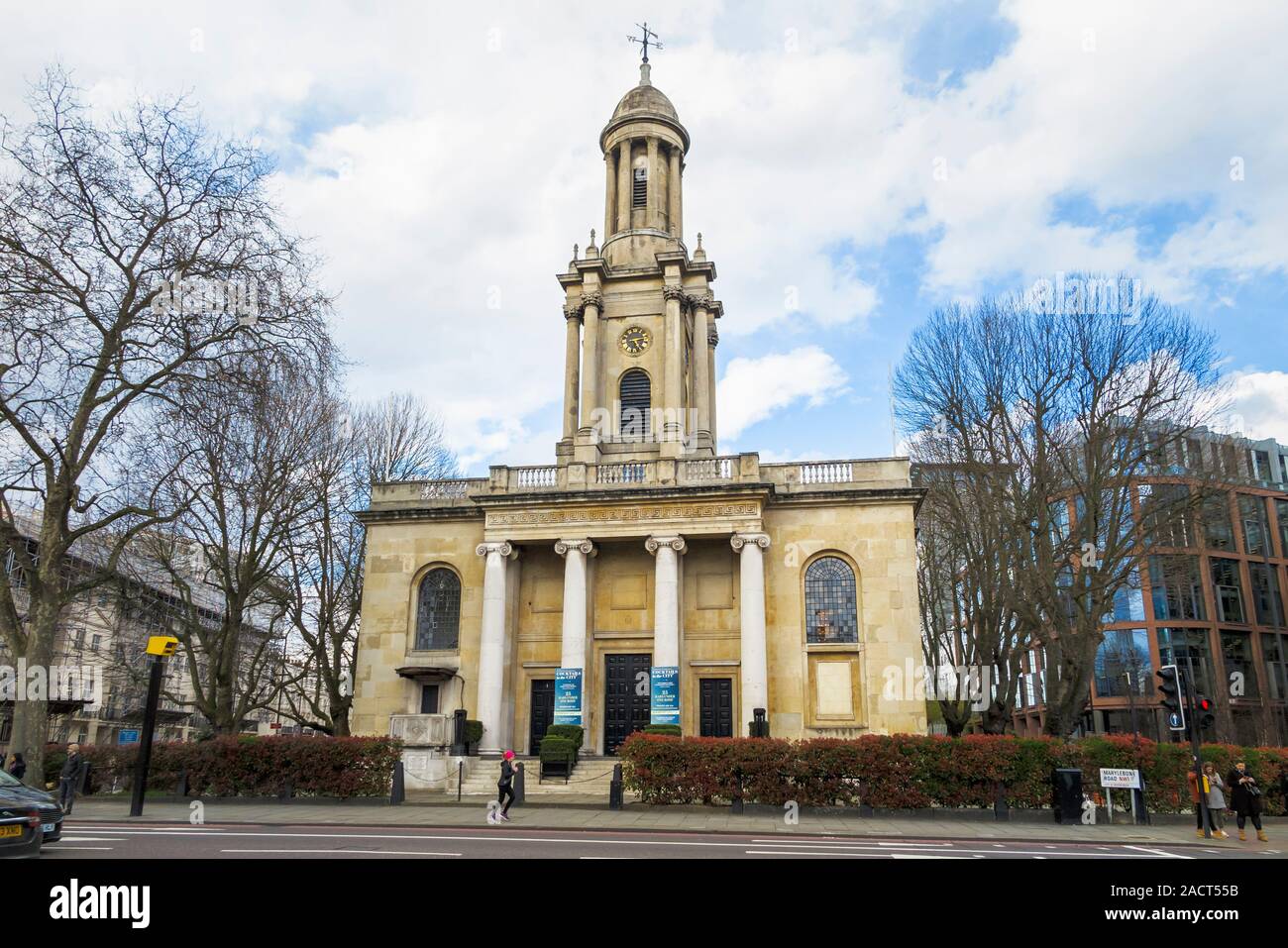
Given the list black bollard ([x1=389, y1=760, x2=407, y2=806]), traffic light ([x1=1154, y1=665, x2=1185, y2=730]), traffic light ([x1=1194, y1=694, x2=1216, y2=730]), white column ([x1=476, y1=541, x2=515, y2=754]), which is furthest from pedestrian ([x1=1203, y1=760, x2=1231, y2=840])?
white column ([x1=476, y1=541, x2=515, y2=754])

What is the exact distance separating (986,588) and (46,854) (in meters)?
27.1

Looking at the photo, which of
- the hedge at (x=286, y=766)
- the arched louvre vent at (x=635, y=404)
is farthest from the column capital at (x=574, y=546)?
the hedge at (x=286, y=766)

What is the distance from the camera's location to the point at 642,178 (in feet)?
138

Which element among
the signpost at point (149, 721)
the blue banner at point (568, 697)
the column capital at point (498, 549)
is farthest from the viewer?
the column capital at point (498, 549)

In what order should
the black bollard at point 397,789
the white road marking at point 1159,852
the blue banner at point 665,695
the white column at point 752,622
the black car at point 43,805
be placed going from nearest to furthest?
the black car at point 43,805, the white road marking at point 1159,852, the black bollard at point 397,789, the blue banner at point 665,695, the white column at point 752,622

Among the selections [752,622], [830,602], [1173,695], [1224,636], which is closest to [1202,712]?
[1173,695]

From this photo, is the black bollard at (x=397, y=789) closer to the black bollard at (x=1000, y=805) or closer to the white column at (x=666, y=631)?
the white column at (x=666, y=631)

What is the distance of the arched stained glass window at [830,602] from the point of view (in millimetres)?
31641

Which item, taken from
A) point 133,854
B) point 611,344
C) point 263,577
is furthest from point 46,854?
point 611,344

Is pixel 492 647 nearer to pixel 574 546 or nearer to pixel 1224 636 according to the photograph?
pixel 574 546

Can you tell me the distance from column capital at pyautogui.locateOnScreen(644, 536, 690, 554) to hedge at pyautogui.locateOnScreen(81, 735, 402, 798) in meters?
11.2

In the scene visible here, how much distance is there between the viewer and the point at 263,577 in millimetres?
30359

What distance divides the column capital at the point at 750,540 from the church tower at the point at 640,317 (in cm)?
599

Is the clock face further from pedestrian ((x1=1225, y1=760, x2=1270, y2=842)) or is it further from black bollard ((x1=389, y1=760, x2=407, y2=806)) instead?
pedestrian ((x1=1225, y1=760, x2=1270, y2=842))
